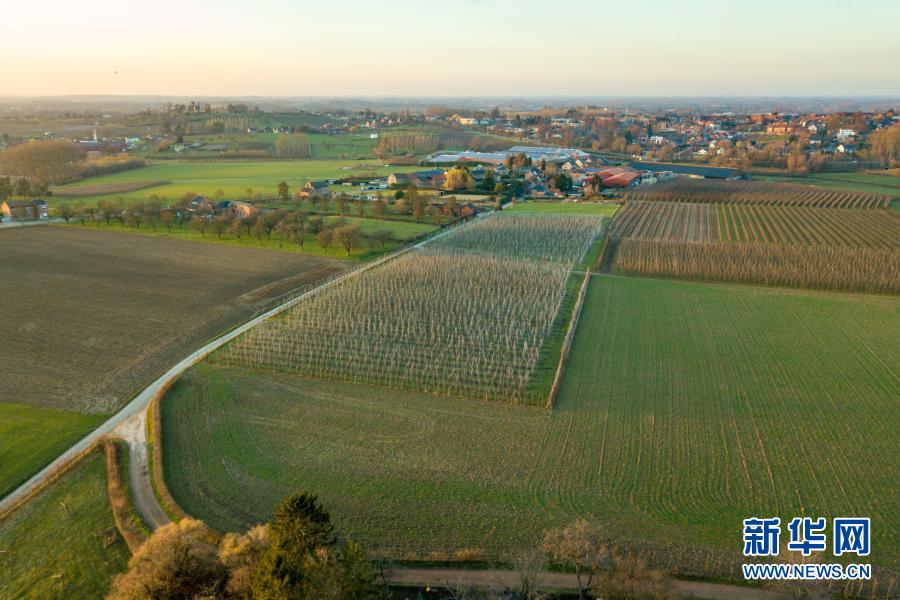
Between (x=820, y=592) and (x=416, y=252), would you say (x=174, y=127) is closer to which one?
(x=416, y=252)

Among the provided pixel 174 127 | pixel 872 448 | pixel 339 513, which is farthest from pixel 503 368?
pixel 174 127

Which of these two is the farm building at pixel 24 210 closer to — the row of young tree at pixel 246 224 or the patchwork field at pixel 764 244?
the row of young tree at pixel 246 224

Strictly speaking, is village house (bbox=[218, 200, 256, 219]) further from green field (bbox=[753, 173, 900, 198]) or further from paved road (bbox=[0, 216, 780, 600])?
green field (bbox=[753, 173, 900, 198])

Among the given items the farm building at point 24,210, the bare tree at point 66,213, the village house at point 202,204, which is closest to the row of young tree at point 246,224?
the bare tree at point 66,213

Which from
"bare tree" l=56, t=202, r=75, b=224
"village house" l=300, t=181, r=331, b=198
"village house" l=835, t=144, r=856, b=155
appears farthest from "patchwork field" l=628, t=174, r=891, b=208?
"bare tree" l=56, t=202, r=75, b=224

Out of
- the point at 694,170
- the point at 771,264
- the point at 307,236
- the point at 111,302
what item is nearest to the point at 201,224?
the point at 307,236

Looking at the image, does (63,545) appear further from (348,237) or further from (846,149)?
(846,149)

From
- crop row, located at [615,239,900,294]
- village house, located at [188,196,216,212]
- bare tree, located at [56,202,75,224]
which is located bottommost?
crop row, located at [615,239,900,294]
